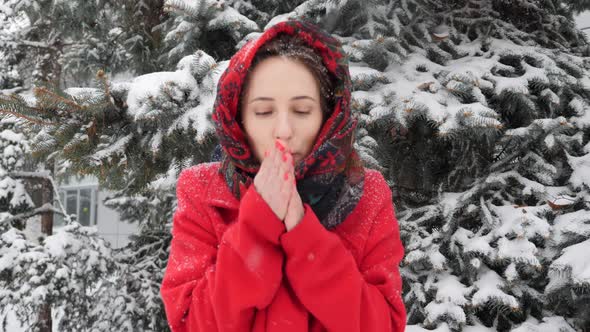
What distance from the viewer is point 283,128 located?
1181 mm

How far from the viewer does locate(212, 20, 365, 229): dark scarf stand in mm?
1229

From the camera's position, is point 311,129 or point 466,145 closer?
point 311,129

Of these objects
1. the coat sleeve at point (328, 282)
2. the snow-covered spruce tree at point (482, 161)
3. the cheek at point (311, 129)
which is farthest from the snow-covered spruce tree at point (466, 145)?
the coat sleeve at point (328, 282)

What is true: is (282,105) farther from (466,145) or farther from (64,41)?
(64,41)

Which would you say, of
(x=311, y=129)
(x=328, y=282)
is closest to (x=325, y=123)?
(x=311, y=129)

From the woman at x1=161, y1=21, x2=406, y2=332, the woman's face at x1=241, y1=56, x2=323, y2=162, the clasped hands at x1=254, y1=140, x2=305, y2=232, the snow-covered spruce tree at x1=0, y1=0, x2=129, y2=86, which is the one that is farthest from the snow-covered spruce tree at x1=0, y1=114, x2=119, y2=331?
the clasped hands at x1=254, y1=140, x2=305, y2=232

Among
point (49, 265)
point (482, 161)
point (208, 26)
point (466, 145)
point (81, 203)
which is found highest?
point (208, 26)

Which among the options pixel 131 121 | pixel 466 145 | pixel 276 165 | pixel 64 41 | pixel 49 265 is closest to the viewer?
pixel 276 165

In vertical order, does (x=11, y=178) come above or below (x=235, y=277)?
below

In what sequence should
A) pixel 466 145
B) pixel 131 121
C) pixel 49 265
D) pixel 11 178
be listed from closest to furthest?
pixel 131 121 → pixel 466 145 → pixel 49 265 → pixel 11 178

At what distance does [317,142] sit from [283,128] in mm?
113

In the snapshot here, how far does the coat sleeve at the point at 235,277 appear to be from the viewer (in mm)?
1101

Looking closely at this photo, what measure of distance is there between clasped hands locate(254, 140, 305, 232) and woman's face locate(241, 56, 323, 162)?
13 cm

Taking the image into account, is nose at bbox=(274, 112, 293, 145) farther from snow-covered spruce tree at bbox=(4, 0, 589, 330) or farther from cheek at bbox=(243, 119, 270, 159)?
snow-covered spruce tree at bbox=(4, 0, 589, 330)
